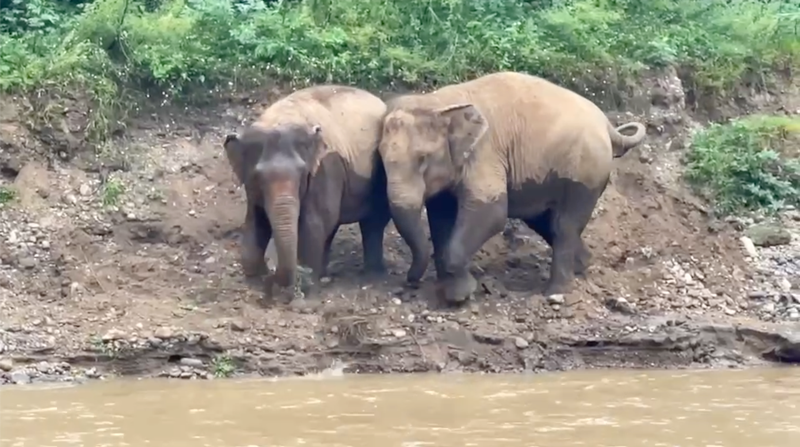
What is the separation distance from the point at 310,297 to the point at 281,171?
39.0 inches

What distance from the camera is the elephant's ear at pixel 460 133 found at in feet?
40.7

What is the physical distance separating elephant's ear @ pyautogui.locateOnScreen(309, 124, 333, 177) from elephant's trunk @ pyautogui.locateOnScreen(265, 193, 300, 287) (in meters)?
0.36

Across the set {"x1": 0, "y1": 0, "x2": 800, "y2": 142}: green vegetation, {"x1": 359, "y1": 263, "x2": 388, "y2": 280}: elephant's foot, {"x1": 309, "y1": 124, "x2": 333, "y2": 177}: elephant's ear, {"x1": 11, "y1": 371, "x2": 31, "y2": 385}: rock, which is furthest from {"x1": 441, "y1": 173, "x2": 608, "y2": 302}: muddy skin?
{"x1": 11, "y1": 371, "x2": 31, "y2": 385}: rock

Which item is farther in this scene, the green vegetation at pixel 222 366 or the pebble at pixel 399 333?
the pebble at pixel 399 333

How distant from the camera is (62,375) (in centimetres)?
1060

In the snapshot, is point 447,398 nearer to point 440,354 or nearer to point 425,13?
A: point 440,354

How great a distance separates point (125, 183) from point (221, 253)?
1.16 metres

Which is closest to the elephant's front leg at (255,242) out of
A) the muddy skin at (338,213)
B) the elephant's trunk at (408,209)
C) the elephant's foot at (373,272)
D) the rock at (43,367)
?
the muddy skin at (338,213)

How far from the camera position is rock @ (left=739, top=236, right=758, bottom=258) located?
13208mm

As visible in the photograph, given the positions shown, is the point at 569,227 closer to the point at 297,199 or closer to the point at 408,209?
the point at 408,209

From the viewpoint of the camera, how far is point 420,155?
1228 centimetres

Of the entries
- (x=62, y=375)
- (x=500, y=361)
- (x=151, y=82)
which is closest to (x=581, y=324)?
(x=500, y=361)

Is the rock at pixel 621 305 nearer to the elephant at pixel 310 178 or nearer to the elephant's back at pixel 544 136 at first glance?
the elephant's back at pixel 544 136

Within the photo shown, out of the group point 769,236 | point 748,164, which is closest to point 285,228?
point 769,236
